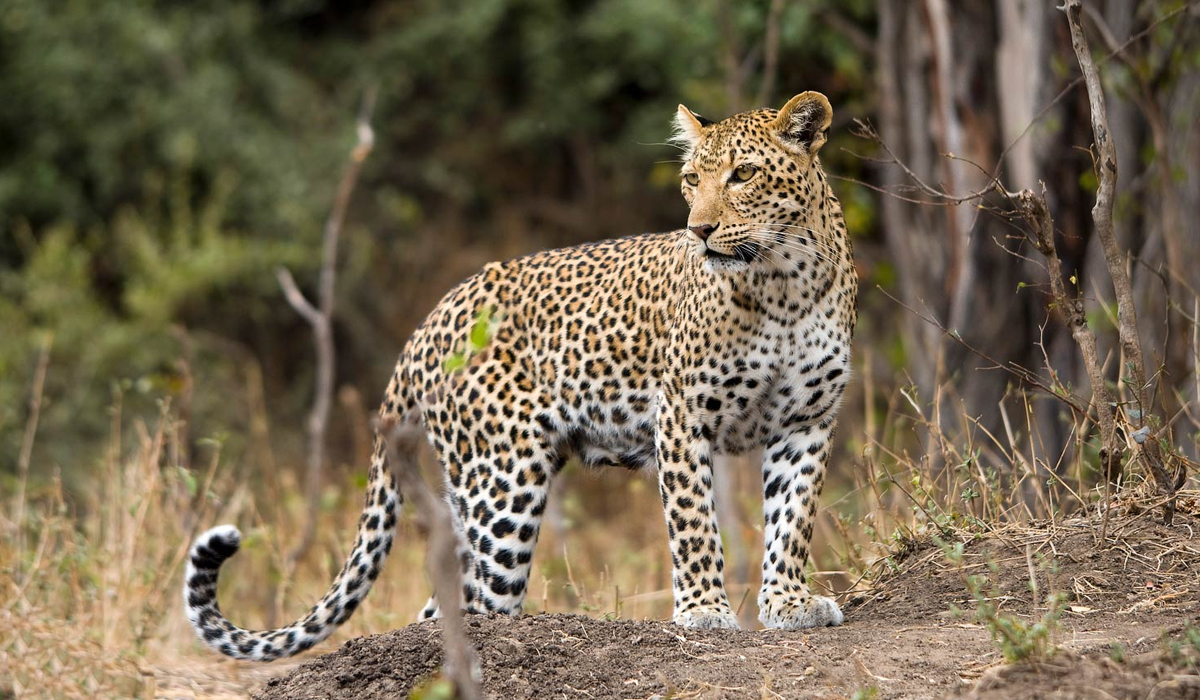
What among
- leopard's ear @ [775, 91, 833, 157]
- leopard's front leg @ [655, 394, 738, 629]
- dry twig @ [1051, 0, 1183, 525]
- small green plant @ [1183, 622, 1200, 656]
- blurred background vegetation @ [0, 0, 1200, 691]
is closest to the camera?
small green plant @ [1183, 622, 1200, 656]

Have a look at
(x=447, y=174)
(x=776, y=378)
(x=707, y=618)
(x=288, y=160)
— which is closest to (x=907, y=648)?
(x=707, y=618)

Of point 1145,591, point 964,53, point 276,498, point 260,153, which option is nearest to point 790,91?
point 964,53

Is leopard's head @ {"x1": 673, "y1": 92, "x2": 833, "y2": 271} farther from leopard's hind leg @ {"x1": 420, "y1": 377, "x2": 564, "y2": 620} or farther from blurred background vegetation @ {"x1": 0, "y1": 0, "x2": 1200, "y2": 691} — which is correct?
blurred background vegetation @ {"x1": 0, "y1": 0, "x2": 1200, "y2": 691}

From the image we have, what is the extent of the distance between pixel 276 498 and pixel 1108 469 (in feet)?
18.1

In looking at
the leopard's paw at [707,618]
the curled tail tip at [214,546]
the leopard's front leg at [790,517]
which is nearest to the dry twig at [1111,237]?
the leopard's front leg at [790,517]

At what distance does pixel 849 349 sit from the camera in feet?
20.8

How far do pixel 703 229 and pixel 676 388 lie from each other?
77cm

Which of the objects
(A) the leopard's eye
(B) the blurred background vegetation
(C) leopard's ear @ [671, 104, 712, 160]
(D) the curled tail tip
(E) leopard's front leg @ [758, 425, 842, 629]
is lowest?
(E) leopard's front leg @ [758, 425, 842, 629]

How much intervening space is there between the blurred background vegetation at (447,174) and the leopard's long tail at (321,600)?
6.79 feet

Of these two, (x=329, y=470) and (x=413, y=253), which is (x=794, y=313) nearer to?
(x=329, y=470)

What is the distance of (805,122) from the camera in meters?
6.31

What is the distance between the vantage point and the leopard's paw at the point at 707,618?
600cm

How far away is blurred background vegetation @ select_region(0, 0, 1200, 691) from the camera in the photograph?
35.2 ft

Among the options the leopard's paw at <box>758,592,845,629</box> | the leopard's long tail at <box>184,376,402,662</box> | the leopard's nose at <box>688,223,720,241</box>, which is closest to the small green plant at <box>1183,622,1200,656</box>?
the leopard's paw at <box>758,592,845,629</box>
